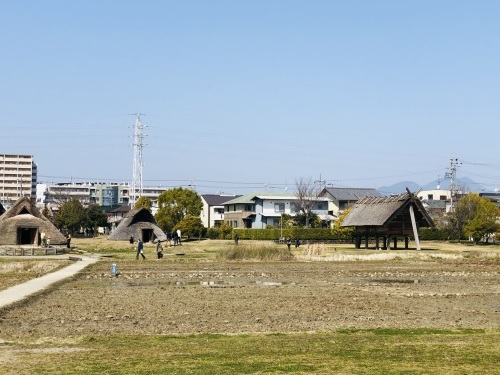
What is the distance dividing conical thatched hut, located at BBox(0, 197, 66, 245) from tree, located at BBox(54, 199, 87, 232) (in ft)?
125

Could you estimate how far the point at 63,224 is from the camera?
112 metres

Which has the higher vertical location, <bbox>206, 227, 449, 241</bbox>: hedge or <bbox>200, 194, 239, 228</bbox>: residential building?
<bbox>200, 194, 239, 228</bbox>: residential building

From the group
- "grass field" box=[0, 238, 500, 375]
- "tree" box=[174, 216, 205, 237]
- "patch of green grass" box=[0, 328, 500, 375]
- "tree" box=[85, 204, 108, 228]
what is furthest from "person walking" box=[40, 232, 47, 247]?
"patch of green grass" box=[0, 328, 500, 375]

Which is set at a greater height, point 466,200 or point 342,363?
point 466,200

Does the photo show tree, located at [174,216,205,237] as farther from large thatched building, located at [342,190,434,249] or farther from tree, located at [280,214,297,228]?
large thatched building, located at [342,190,434,249]

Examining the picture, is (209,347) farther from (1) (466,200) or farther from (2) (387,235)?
(1) (466,200)

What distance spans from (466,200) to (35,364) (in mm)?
84429

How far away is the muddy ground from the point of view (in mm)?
19250

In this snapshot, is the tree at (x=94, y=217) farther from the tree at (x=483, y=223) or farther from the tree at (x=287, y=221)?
the tree at (x=483, y=223)

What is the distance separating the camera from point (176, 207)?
9569cm

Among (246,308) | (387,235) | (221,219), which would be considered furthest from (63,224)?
(246,308)

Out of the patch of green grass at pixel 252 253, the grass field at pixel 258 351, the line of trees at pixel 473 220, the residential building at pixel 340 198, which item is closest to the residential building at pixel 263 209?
the residential building at pixel 340 198

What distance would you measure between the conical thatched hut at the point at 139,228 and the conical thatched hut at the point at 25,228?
12.1 metres

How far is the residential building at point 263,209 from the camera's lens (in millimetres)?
110562
